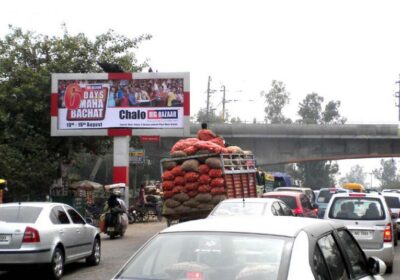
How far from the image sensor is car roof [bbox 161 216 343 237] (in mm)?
4637

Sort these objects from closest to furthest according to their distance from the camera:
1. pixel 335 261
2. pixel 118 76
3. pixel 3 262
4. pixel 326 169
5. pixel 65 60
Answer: pixel 335 261 < pixel 3 262 < pixel 118 76 < pixel 65 60 < pixel 326 169

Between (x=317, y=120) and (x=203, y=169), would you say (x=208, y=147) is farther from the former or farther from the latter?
(x=317, y=120)

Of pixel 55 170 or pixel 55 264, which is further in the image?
pixel 55 170

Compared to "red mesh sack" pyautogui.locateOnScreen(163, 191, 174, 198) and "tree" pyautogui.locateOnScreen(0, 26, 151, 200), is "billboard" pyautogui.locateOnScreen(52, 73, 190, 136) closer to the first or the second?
"tree" pyautogui.locateOnScreen(0, 26, 151, 200)

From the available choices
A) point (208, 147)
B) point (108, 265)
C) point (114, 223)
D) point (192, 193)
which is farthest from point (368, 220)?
point (114, 223)

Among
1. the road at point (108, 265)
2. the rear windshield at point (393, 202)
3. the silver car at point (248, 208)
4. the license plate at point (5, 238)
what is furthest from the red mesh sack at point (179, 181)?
the rear windshield at point (393, 202)

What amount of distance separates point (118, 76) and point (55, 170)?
5.78 metres

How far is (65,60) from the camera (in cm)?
3030

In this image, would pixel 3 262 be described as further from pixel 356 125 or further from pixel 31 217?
pixel 356 125

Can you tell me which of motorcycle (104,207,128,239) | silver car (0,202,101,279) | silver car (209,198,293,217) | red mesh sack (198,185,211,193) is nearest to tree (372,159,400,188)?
motorcycle (104,207,128,239)

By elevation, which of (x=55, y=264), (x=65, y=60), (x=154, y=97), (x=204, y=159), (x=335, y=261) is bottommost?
(x=55, y=264)

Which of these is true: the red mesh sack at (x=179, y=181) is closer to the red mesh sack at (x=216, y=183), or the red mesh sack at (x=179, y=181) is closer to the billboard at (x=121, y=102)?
the red mesh sack at (x=216, y=183)

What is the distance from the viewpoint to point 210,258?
4.57 metres

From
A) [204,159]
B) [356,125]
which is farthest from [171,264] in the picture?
[356,125]
